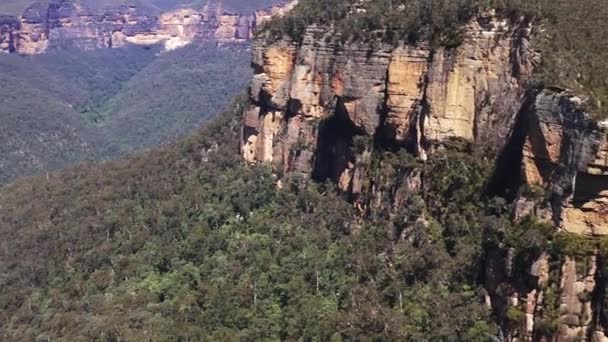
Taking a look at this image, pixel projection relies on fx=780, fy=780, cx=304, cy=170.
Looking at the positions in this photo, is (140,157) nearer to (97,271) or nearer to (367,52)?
(97,271)

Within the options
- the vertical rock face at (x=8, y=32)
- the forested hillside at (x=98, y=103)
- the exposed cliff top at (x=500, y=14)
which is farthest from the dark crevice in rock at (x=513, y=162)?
the vertical rock face at (x=8, y=32)

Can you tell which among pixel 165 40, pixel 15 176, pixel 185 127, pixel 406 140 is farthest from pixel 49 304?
pixel 165 40

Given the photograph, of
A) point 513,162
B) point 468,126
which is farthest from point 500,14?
point 513,162

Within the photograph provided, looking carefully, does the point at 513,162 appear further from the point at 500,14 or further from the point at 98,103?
the point at 98,103

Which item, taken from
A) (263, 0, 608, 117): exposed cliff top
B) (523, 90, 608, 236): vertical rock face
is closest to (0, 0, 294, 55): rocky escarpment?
(263, 0, 608, 117): exposed cliff top

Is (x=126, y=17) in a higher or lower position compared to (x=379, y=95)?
higher

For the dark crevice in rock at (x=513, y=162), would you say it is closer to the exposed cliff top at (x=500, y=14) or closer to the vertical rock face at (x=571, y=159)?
the vertical rock face at (x=571, y=159)
